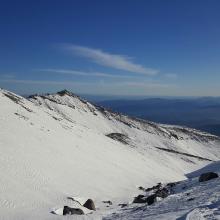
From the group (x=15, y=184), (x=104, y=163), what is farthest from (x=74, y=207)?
(x=104, y=163)

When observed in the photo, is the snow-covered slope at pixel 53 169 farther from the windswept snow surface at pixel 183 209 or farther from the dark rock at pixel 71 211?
the windswept snow surface at pixel 183 209

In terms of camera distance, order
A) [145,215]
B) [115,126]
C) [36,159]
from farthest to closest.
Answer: [115,126], [36,159], [145,215]

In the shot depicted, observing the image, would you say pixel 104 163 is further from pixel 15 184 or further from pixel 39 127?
pixel 15 184

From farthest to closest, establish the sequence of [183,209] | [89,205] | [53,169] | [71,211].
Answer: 1. [53,169]
2. [89,205]
3. [71,211]
4. [183,209]

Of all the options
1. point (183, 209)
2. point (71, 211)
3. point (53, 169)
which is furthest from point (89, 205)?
point (183, 209)

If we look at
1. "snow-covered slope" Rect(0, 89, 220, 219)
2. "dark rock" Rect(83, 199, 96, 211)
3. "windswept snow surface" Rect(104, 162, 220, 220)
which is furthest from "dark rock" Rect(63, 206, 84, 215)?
"windswept snow surface" Rect(104, 162, 220, 220)

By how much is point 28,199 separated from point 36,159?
8.56 meters

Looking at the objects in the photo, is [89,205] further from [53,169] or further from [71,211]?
[53,169]

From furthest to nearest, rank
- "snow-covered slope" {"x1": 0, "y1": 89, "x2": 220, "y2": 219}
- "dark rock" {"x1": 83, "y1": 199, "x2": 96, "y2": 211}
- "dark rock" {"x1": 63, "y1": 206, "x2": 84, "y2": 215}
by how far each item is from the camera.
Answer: "dark rock" {"x1": 83, "y1": 199, "x2": 96, "y2": 211}
"snow-covered slope" {"x1": 0, "y1": 89, "x2": 220, "y2": 219}
"dark rock" {"x1": 63, "y1": 206, "x2": 84, "y2": 215}

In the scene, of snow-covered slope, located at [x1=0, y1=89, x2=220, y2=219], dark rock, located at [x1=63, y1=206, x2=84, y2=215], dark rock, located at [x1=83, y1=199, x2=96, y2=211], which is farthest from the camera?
dark rock, located at [x1=83, y1=199, x2=96, y2=211]

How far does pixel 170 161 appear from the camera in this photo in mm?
69188

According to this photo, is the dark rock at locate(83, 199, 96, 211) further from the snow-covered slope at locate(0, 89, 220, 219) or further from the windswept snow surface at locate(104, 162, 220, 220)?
the windswept snow surface at locate(104, 162, 220, 220)

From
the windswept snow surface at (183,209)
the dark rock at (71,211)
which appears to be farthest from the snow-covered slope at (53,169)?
the windswept snow surface at (183,209)

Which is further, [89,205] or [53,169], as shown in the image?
[53,169]
